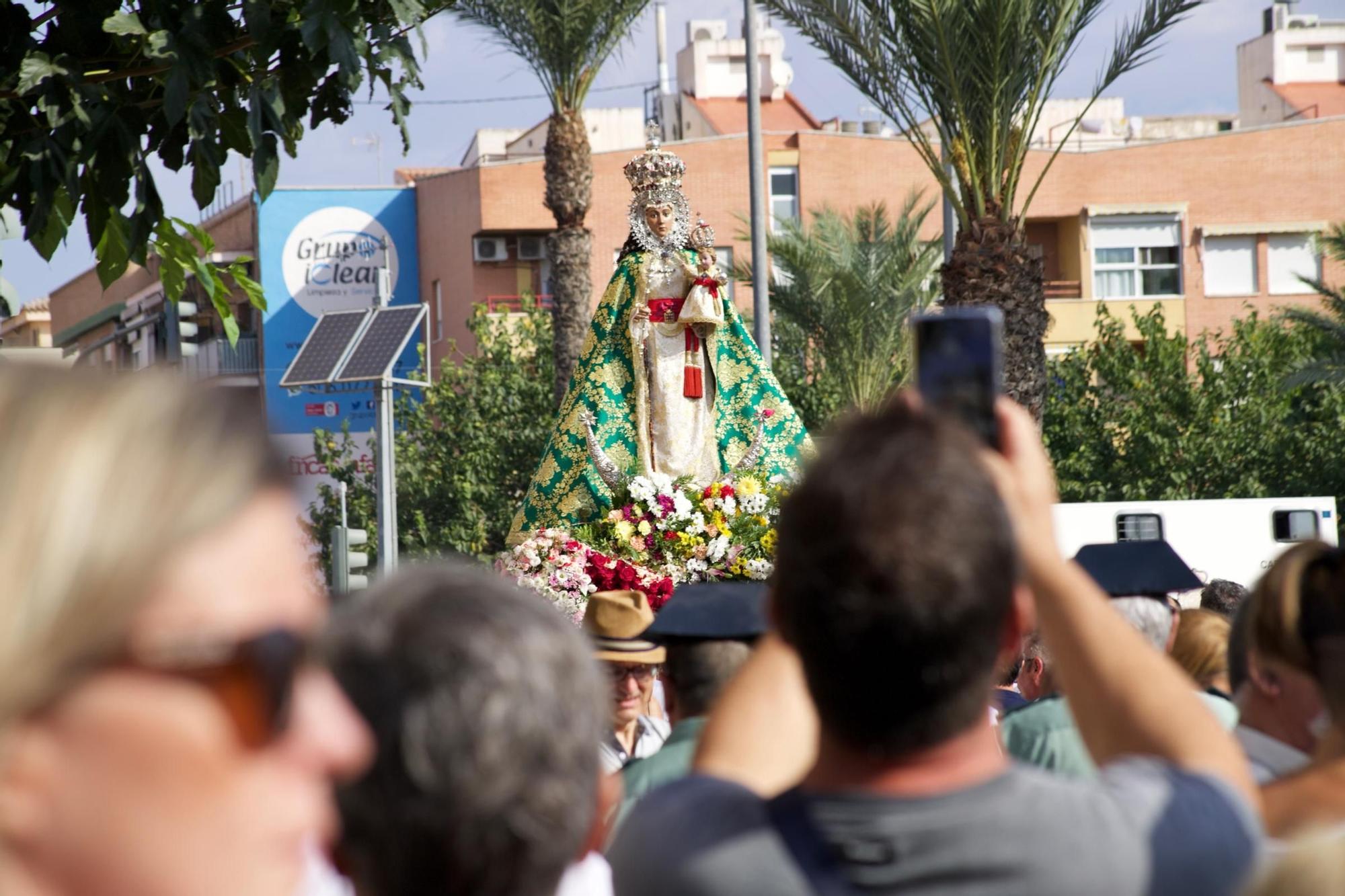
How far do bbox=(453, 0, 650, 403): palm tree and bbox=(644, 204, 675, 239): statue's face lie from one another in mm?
9675

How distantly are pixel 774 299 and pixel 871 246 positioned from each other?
235 cm

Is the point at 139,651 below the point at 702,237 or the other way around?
below

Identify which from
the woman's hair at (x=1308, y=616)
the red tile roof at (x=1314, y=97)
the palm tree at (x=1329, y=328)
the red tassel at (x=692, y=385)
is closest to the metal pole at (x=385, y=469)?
the red tassel at (x=692, y=385)

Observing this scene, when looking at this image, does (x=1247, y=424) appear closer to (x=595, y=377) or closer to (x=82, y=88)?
(x=595, y=377)

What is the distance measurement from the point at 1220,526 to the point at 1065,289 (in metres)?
23.0

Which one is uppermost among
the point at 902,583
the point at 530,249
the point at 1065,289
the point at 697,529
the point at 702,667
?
the point at 530,249

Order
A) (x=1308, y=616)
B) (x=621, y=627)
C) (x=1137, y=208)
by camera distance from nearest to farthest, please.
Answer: (x=1308, y=616) < (x=621, y=627) < (x=1137, y=208)

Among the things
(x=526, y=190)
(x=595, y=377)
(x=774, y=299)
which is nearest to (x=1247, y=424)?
(x=774, y=299)

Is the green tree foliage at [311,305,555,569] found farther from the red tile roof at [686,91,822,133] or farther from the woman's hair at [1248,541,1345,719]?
the woman's hair at [1248,541,1345,719]

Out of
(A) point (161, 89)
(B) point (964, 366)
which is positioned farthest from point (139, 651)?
(A) point (161, 89)

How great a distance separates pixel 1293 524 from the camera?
17125 mm

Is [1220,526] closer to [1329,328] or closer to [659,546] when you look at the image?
[659,546]

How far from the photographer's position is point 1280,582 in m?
2.48

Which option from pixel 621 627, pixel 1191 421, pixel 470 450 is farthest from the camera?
pixel 470 450
